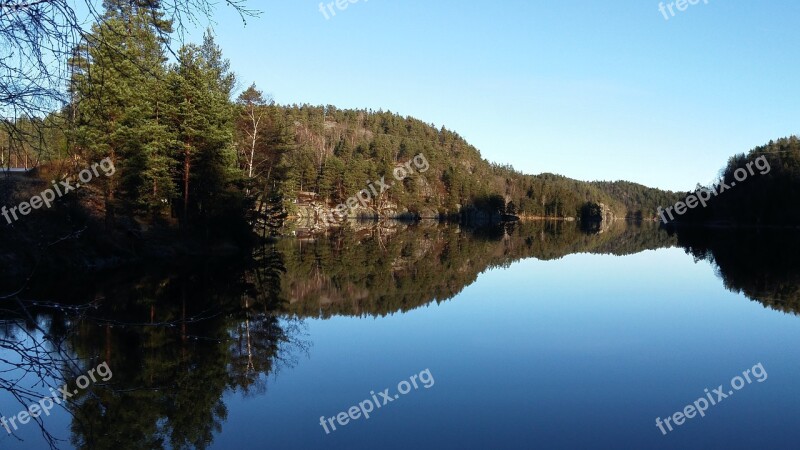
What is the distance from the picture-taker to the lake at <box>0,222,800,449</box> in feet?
22.1

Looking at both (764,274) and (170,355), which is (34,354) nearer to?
(170,355)

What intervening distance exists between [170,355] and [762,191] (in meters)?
98.0

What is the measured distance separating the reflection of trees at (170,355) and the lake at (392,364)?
4 cm

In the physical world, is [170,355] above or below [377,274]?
above

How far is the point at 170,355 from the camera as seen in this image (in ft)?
31.7

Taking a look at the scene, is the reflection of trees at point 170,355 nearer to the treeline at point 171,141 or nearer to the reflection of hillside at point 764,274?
the treeline at point 171,141

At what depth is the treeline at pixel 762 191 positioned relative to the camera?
3221 inches

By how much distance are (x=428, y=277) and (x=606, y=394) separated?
1422 cm

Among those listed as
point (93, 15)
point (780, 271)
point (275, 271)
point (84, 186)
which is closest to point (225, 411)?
point (93, 15)

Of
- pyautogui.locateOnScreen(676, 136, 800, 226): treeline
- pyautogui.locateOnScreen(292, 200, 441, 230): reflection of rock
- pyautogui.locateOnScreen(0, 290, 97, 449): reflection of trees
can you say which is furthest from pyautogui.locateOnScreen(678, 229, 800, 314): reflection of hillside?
pyautogui.locateOnScreen(676, 136, 800, 226): treeline

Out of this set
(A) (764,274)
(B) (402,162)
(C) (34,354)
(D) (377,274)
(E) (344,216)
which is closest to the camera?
(C) (34,354)

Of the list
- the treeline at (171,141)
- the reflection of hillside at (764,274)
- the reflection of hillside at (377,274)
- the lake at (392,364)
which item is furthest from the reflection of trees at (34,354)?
the reflection of hillside at (764,274)

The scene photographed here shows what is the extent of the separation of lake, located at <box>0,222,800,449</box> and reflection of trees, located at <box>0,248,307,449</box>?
4cm

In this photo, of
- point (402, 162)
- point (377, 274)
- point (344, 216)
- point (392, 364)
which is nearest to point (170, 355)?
point (392, 364)
